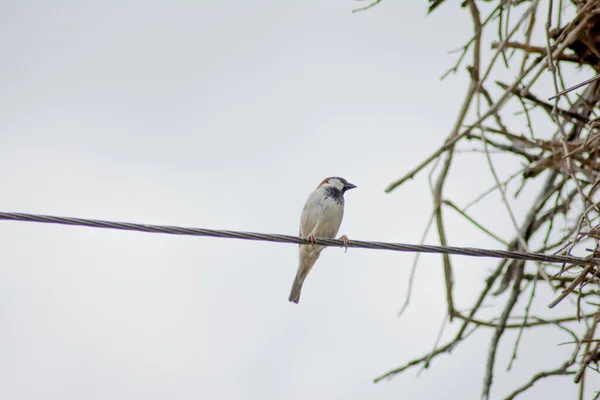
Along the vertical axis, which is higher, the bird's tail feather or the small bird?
the small bird

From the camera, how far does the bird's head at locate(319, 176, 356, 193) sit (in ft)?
18.4

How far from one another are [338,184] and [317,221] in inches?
21.2

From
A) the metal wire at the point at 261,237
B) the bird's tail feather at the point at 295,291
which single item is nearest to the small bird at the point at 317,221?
the bird's tail feather at the point at 295,291

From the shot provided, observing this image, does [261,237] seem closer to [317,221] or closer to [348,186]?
[317,221]

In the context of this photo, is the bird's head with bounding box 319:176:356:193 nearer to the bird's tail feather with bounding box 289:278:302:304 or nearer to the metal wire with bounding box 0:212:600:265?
the bird's tail feather with bounding box 289:278:302:304

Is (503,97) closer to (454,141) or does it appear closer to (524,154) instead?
(454,141)

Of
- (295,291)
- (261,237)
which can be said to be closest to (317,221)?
(295,291)

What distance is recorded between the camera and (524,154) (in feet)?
14.7

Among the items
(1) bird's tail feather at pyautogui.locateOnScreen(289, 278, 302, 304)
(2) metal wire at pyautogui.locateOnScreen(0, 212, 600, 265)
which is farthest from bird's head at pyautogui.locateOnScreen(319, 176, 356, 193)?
(2) metal wire at pyautogui.locateOnScreen(0, 212, 600, 265)

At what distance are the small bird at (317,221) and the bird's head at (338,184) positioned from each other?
0.36 feet

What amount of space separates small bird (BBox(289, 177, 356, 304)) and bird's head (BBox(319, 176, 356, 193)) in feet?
0.36

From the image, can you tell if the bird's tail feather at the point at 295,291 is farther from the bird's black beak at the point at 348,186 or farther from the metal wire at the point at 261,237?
the metal wire at the point at 261,237

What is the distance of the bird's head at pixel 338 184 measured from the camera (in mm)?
5598

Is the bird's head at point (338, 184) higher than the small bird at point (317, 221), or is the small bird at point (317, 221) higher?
the bird's head at point (338, 184)
